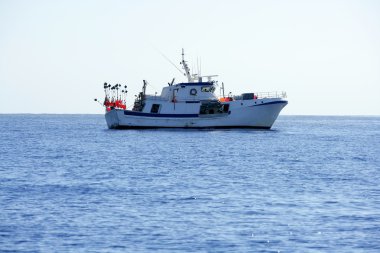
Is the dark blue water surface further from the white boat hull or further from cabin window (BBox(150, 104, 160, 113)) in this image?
cabin window (BBox(150, 104, 160, 113))

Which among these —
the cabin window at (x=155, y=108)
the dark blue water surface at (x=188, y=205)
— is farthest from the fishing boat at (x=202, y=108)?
the dark blue water surface at (x=188, y=205)

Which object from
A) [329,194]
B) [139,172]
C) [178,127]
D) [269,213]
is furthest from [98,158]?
[178,127]

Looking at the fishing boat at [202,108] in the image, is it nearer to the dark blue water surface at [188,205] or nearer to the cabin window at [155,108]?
the cabin window at [155,108]

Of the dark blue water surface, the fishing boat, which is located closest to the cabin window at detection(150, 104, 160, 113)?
the fishing boat

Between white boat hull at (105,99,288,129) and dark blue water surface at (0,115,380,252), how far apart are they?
35698 mm

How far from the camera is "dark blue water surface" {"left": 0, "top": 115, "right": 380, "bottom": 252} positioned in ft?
71.5

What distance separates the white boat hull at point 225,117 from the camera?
9050 cm

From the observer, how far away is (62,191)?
33156mm

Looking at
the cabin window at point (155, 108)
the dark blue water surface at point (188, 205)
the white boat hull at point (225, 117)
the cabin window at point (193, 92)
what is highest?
the cabin window at point (193, 92)

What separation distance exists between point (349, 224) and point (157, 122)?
2761 inches

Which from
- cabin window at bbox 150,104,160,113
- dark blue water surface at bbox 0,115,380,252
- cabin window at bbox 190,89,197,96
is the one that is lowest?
dark blue water surface at bbox 0,115,380,252

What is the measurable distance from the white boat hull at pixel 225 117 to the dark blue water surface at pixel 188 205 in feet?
117

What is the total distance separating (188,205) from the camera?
2877 cm

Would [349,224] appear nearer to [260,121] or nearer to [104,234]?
[104,234]
